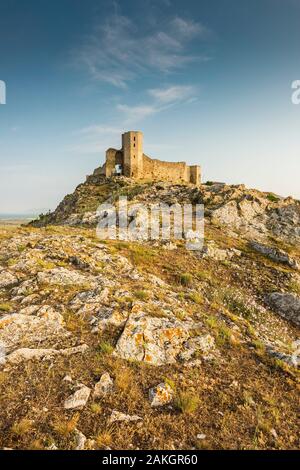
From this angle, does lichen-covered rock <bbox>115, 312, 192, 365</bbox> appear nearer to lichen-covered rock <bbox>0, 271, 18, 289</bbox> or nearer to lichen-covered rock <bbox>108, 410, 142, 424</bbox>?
lichen-covered rock <bbox>108, 410, 142, 424</bbox>

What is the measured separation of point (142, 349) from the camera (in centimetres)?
823

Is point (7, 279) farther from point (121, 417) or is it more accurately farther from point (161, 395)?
point (161, 395)

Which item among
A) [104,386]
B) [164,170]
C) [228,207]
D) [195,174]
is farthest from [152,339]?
[195,174]

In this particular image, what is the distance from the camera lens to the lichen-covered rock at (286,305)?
521 inches

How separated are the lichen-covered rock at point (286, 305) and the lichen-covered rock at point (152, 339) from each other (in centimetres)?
607

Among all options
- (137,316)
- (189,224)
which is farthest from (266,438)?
(189,224)

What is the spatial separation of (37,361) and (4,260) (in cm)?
795

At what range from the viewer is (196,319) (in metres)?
10.5

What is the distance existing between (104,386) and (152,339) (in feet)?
7.41

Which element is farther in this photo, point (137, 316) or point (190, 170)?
point (190, 170)

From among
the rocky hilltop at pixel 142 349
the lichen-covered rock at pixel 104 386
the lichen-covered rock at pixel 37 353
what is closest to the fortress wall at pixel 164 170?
the rocky hilltop at pixel 142 349

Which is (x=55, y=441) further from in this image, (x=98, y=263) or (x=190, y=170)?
(x=190, y=170)

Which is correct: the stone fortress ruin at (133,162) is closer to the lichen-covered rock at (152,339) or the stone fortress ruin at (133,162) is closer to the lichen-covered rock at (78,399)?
the lichen-covered rock at (152,339)
